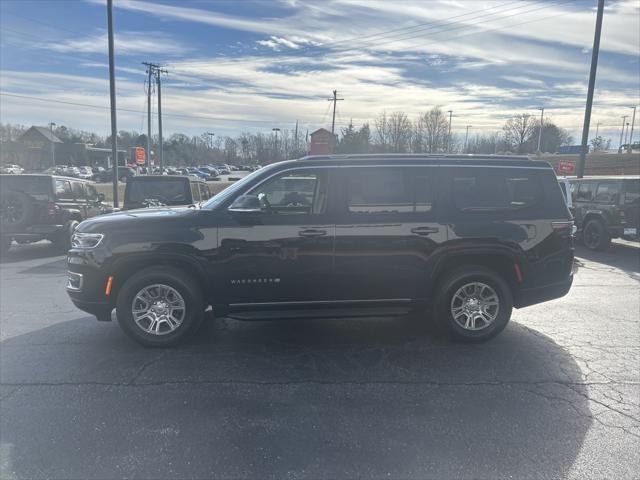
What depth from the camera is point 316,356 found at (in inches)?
175

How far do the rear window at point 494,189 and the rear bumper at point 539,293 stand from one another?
3.18 feet

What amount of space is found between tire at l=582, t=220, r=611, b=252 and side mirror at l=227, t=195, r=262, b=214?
1028 cm

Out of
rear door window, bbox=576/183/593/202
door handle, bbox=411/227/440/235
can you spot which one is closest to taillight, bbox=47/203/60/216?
door handle, bbox=411/227/440/235

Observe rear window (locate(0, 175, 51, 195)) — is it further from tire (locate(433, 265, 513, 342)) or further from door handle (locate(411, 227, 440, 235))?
tire (locate(433, 265, 513, 342))

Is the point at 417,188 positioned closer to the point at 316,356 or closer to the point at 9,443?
the point at 316,356

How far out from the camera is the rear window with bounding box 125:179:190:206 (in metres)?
9.09

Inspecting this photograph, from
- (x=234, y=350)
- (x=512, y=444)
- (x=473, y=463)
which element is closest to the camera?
(x=473, y=463)

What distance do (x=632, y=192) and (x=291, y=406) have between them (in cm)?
1105

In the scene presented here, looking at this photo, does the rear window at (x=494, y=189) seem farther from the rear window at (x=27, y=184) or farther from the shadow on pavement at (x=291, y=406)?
the rear window at (x=27, y=184)

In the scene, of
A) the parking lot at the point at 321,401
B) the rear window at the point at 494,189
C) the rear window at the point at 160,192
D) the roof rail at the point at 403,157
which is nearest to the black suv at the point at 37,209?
the rear window at the point at 160,192

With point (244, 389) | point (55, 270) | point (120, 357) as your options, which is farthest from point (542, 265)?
point (55, 270)

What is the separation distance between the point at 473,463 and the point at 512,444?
1.29 feet

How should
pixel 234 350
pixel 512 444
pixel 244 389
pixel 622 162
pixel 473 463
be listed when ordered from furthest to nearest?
pixel 622 162 < pixel 234 350 < pixel 244 389 < pixel 512 444 < pixel 473 463

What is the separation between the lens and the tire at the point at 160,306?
448cm
